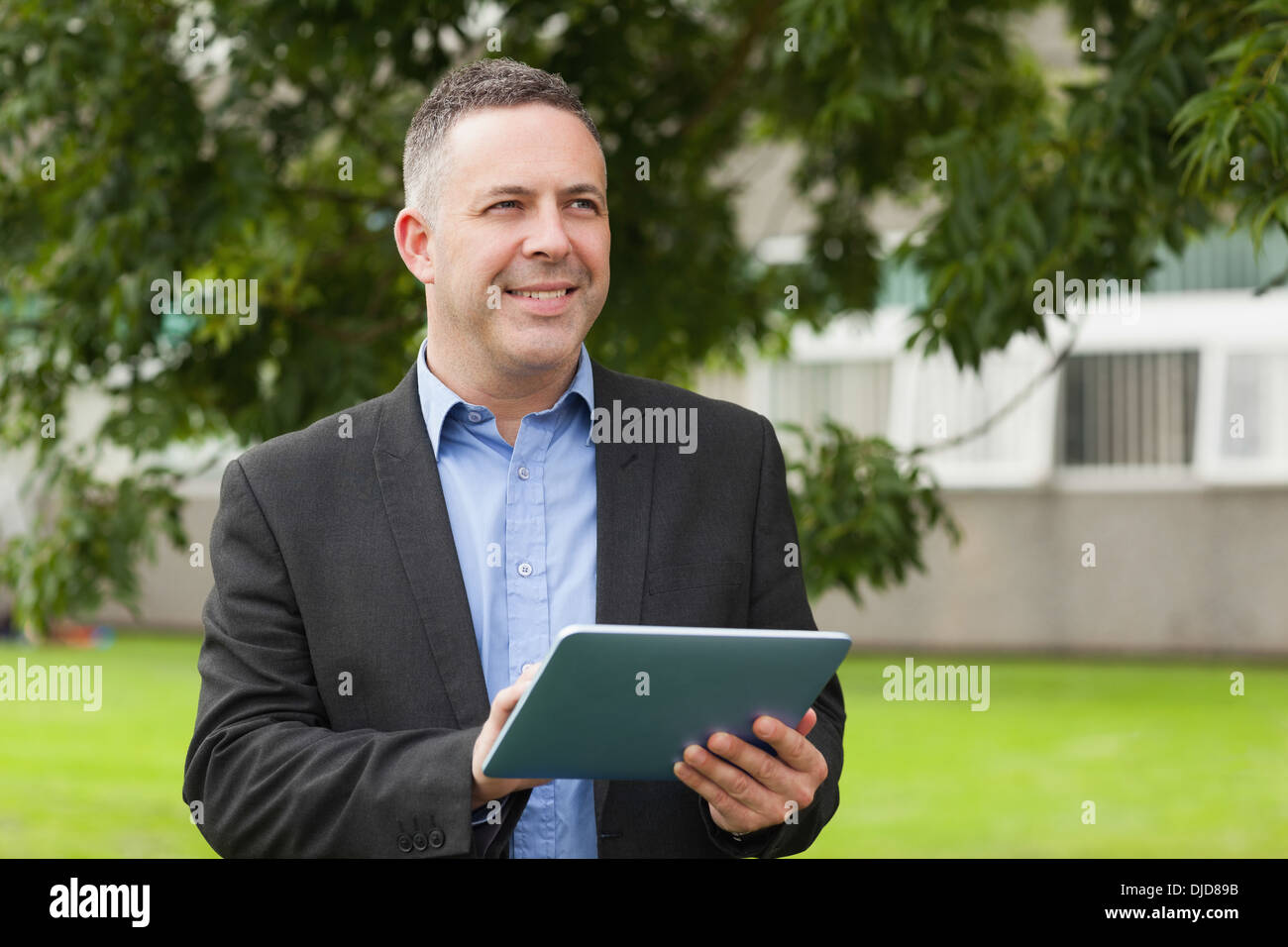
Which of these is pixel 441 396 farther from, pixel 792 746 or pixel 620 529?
pixel 792 746

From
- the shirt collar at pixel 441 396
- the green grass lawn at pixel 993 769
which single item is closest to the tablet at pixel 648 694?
the shirt collar at pixel 441 396

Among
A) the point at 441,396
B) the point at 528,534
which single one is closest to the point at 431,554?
the point at 528,534

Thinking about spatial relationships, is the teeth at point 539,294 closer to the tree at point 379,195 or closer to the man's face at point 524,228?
the man's face at point 524,228

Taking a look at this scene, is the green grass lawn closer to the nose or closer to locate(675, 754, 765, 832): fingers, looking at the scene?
locate(675, 754, 765, 832): fingers

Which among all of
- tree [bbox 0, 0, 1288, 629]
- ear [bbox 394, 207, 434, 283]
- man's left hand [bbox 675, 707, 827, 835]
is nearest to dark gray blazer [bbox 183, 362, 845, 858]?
man's left hand [bbox 675, 707, 827, 835]

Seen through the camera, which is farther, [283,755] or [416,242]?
[416,242]

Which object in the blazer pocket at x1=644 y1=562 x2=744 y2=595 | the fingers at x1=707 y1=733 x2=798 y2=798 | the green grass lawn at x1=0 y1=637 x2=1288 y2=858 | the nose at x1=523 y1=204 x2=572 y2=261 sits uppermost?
the nose at x1=523 y1=204 x2=572 y2=261

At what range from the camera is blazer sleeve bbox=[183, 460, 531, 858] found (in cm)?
197

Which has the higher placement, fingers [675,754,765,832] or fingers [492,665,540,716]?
fingers [492,665,540,716]

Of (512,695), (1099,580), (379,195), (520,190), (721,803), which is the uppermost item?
(379,195)

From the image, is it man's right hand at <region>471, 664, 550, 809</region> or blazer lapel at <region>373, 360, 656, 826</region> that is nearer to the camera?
man's right hand at <region>471, 664, 550, 809</region>

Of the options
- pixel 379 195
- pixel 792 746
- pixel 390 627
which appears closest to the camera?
pixel 792 746

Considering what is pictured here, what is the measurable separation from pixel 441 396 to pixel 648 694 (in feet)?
2.33

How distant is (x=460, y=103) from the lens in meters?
2.21
